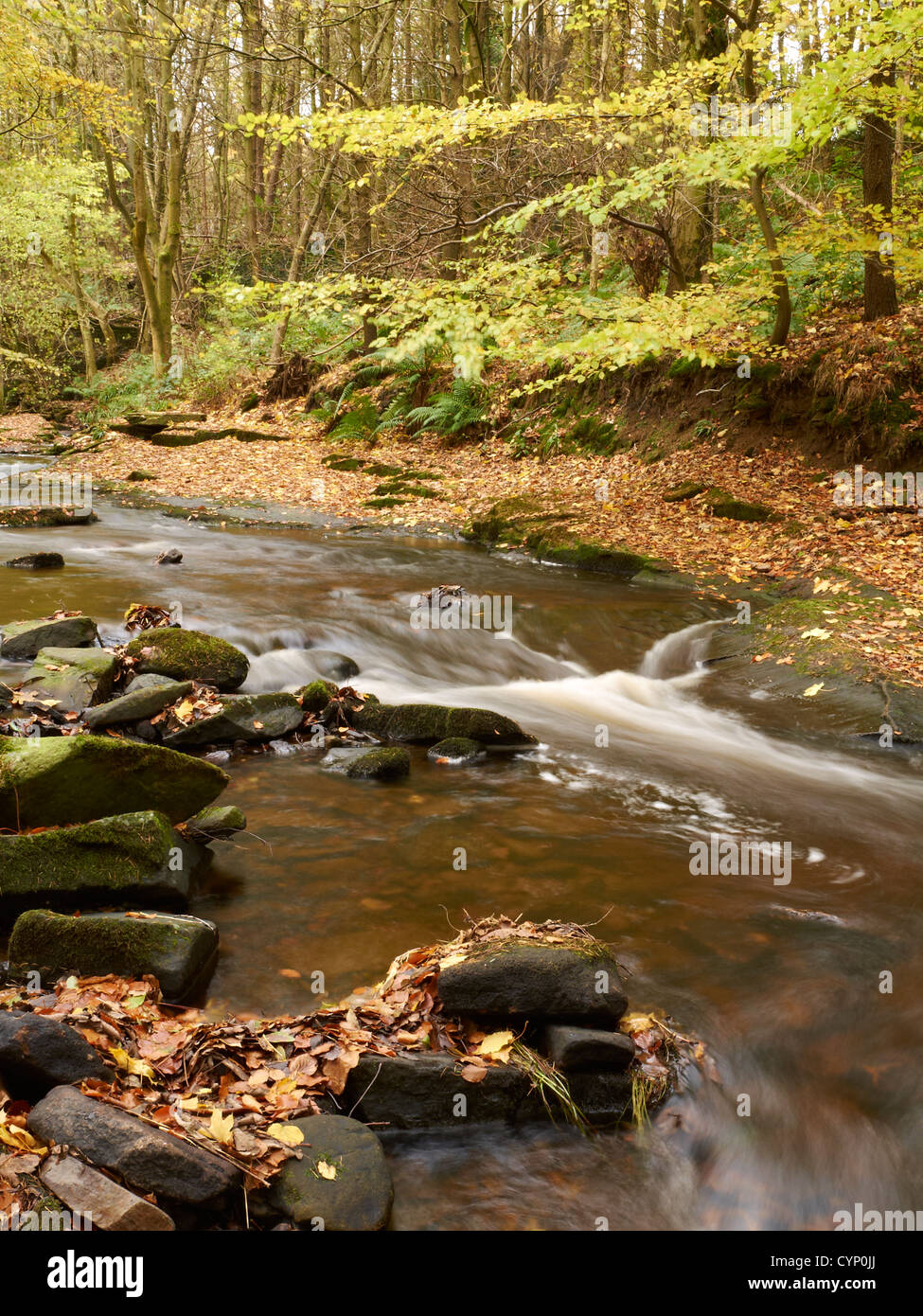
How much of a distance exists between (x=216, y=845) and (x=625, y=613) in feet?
22.2

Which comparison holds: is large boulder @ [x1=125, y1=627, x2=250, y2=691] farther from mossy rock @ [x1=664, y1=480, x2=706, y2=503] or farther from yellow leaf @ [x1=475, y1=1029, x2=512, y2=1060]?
mossy rock @ [x1=664, y1=480, x2=706, y2=503]

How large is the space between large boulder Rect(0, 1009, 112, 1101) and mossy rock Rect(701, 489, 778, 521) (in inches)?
445

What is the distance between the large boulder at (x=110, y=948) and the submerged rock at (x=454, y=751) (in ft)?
11.0

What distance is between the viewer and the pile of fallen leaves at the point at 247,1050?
303 cm

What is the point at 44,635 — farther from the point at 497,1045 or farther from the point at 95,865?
the point at 497,1045

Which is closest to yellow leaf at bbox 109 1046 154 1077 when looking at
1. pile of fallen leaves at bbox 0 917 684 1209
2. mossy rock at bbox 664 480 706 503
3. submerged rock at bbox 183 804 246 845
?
pile of fallen leaves at bbox 0 917 684 1209

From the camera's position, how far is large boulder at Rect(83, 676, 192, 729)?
21.9ft

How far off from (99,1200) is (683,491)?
12.6 meters

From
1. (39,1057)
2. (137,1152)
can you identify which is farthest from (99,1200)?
(39,1057)

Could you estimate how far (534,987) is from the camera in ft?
12.2
